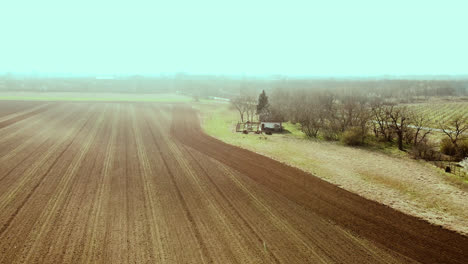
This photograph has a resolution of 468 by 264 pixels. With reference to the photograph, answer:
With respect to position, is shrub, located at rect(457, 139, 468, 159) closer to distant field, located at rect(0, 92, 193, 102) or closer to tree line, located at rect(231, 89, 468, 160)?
tree line, located at rect(231, 89, 468, 160)

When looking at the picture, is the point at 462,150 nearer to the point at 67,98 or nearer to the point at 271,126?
the point at 271,126

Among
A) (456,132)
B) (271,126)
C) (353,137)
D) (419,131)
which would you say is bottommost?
(419,131)

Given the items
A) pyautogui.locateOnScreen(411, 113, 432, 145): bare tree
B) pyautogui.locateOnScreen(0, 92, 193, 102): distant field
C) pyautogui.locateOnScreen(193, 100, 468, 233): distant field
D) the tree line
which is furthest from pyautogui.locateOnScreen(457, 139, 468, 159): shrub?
pyautogui.locateOnScreen(0, 92, 193, 102): distant field

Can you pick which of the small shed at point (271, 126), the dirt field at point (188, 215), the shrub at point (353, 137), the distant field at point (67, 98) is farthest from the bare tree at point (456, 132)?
the distant field at point (67, 98)

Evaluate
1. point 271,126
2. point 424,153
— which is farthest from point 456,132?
point 271,126

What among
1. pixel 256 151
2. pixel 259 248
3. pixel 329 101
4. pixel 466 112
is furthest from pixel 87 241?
pixel 466 112

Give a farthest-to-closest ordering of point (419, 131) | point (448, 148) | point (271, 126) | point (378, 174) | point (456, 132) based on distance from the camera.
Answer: point (271, 126)
point (419, 131)
point (456, 132)
point (448, 148)
point (378, 174)

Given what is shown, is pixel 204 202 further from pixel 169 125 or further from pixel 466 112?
pixel 466 112
